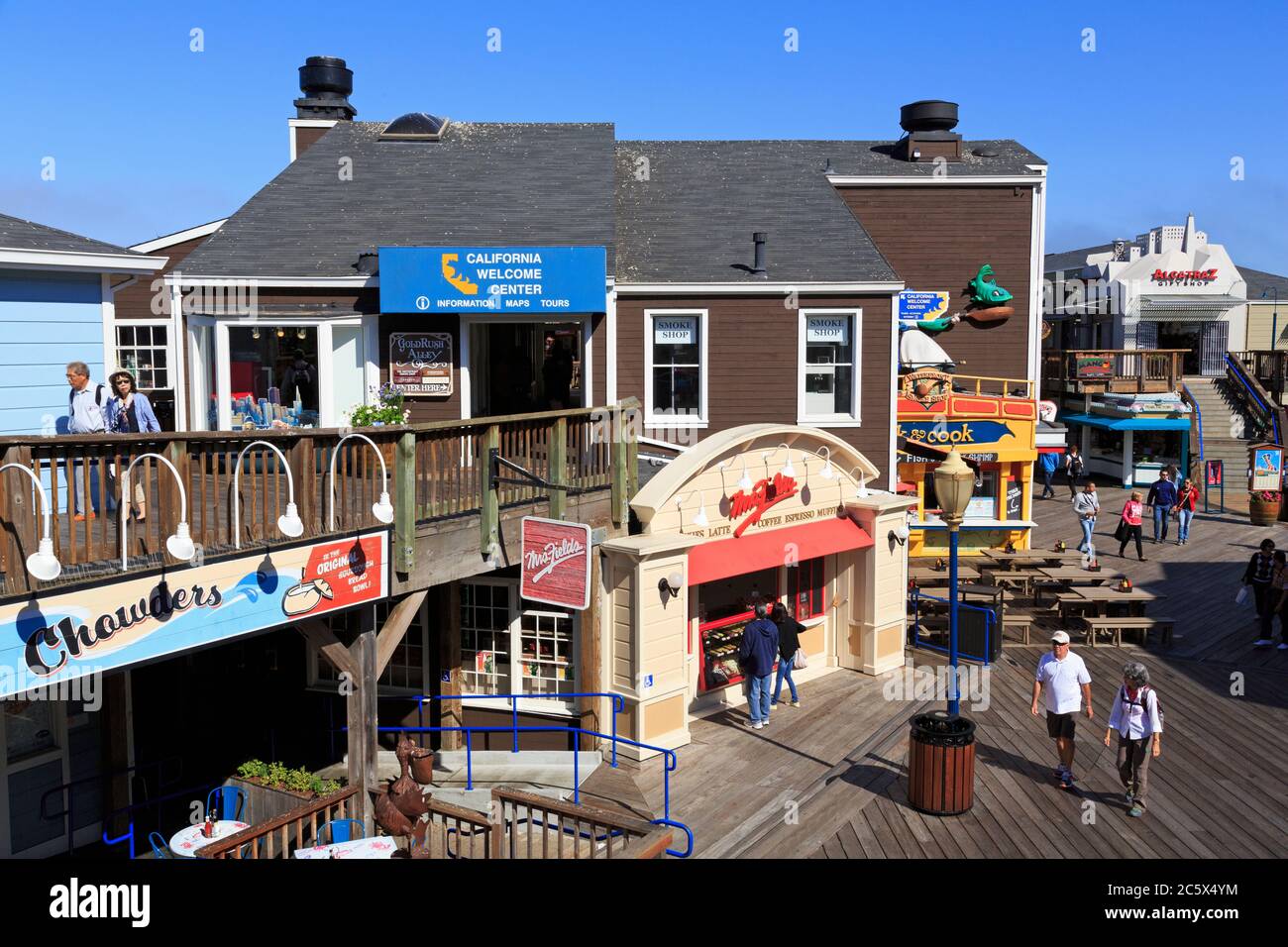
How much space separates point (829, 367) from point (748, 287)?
1.99 metres

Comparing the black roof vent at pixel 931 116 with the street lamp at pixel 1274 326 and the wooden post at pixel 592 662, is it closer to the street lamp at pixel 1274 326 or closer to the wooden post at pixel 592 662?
the wooden post at pixel 592 662

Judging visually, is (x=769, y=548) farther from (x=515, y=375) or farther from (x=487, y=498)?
(x=515, y=375)

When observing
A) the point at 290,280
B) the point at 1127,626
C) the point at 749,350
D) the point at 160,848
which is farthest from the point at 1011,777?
the point at 290,280

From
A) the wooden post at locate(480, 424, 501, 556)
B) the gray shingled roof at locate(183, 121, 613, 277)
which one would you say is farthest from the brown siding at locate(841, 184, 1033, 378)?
the wooden post at locate(480, 424, 501, 556)

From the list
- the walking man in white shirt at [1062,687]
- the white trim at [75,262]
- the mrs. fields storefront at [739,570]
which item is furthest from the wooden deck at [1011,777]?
the white trim at [75,262]

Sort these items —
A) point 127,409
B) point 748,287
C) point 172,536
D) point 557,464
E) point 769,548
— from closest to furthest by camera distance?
point 172,536 < point 127,409 < point 557,464 < point 769,548 < point 748,287

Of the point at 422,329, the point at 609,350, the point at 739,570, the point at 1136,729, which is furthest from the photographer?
the point at 609,350

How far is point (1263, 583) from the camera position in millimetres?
17938

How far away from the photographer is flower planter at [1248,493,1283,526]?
29.4m

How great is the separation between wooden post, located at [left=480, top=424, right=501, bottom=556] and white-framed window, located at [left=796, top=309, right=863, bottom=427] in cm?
805

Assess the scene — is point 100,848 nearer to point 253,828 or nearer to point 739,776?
point 253,828

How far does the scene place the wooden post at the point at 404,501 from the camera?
10531 millimetres

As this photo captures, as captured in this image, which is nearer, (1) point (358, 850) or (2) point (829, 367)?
(1) point (358, 850)

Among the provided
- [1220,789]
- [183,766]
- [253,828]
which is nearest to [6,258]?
[253,828]
